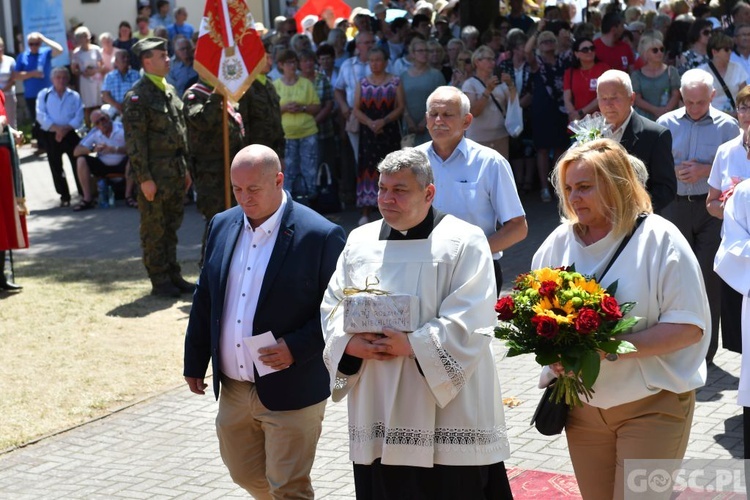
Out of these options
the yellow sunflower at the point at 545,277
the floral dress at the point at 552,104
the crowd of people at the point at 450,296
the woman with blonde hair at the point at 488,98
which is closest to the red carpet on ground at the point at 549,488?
the crowd of people at the point at 450,296

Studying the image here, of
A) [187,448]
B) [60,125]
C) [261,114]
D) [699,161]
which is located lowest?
[187,448]

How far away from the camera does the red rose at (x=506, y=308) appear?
441 cm

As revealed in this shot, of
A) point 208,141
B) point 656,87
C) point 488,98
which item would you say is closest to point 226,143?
point 208,141

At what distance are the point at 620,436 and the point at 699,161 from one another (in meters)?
4.46

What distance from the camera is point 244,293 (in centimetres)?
553

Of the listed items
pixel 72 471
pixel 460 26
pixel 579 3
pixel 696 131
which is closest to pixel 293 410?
pixel 72 471

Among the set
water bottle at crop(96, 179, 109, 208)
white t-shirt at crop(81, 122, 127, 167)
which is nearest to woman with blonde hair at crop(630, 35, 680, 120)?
white t-shirt at crop(81, 122, 127, 167)

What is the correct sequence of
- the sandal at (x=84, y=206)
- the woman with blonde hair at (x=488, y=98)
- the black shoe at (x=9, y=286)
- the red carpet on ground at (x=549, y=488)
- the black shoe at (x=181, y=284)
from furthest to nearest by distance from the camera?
the sandal at (x=84, y=206), the woman with blonde hair at (x=488, y=98), the black shoe at (x=9, y=286), the black shoe at (x=181, y=284), the red carpet on ground at (x=549, y=488)

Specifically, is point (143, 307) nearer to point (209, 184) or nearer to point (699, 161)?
point (209, 184)

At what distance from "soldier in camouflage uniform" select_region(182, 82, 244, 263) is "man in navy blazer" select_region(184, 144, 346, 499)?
608 centimetres

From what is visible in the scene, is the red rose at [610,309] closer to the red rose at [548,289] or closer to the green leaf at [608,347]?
the green leaf at [608,347]

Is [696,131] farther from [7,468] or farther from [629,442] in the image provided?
[7,468]

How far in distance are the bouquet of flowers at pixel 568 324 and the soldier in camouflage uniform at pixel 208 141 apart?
758 centimetres

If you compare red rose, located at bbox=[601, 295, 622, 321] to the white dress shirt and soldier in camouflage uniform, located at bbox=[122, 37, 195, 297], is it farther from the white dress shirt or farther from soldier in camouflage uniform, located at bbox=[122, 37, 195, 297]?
soldier in camouflage uniform, located at bbox=[122, 37, 195, 297]
